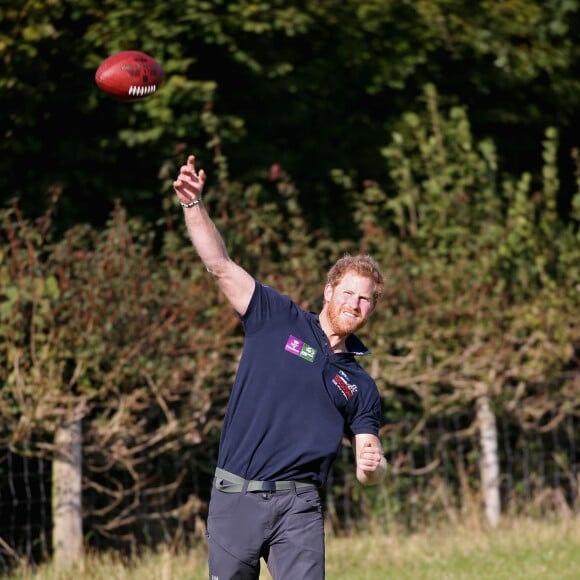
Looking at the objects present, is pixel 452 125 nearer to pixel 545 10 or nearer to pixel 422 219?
pixel 422 219

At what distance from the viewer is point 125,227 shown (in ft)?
24.8

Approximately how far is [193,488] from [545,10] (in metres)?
5.43

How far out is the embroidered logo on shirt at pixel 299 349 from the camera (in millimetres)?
4480

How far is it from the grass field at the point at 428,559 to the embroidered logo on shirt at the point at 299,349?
291cm

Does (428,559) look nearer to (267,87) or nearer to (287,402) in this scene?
(287,402)

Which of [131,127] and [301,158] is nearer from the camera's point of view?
[131,127]

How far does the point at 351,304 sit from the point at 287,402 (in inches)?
18.2

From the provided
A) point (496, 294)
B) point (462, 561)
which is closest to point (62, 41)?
point (496, 294)

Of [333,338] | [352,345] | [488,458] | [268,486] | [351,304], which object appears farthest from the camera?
[488,458]

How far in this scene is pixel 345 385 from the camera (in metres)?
4.55

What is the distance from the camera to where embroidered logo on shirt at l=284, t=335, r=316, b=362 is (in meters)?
4.48

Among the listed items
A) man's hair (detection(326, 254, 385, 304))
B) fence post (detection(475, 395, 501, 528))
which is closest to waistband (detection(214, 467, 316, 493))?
man's hair (detection(326, 254, 385, 304))

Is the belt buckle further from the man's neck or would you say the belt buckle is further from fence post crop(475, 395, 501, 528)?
fence post crop(475, 395, 501, 528)

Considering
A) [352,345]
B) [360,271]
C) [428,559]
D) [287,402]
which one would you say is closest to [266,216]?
[428,559]
